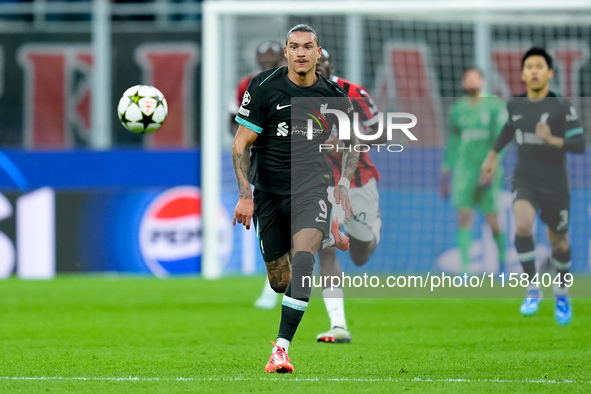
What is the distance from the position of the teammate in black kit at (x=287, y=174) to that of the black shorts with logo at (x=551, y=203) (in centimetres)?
278

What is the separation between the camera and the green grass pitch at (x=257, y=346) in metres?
5.35

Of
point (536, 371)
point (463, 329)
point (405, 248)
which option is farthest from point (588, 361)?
point (405, 248)

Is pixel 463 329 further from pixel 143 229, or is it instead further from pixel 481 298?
pixel 143 229

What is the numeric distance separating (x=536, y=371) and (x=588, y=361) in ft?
1.83

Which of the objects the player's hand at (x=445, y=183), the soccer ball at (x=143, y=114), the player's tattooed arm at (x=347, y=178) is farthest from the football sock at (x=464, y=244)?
the player's tattooed arm at (x=347, y=178)

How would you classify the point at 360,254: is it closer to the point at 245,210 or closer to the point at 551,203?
the point at 551,203

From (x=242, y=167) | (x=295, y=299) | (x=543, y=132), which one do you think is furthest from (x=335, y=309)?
A: (x=543, y=132)

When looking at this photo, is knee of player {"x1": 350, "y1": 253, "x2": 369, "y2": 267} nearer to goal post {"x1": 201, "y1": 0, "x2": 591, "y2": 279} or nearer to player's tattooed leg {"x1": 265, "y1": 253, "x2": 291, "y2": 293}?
player's tattooed leg {"x1": 265, "y1": 253, "x2": 291, "y2": 293}

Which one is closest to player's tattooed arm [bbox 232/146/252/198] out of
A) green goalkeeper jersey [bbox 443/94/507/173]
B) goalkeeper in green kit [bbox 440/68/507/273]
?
goalkeeper in green kit [bbox 440/68/507/273]

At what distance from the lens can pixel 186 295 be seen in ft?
35.8

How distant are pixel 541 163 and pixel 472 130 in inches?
153

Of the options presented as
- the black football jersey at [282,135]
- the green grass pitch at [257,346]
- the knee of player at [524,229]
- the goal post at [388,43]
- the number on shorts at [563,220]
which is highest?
the goal post at [388,43]

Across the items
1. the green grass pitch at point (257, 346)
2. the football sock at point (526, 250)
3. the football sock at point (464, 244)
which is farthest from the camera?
the football sock at point (464, 244)

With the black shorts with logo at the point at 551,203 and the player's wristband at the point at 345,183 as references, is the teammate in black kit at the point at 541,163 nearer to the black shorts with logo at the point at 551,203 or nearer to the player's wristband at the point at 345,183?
the black shorts with logo at the point at 551,203
